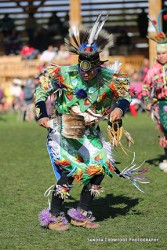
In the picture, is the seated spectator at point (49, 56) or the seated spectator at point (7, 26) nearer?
the seated spectator at point (49, 56)

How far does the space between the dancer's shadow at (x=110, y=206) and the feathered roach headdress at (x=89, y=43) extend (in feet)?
4.98

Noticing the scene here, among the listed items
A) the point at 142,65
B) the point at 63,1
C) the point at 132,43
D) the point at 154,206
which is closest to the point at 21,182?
the point at 154,206

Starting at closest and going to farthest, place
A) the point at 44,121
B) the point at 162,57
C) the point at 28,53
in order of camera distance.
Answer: the point at 44,121 → the point at 162,57 → the point at 28,53

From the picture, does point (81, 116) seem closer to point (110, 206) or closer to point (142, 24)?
point (110, 206)

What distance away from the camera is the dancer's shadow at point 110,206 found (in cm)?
692

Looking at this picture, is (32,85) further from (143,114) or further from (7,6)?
(7,6)

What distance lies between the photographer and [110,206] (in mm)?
7348

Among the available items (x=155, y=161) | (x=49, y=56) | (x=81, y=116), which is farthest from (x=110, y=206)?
(x=49, y=56)

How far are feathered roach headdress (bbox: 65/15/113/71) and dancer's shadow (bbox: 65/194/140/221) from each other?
4.98ft

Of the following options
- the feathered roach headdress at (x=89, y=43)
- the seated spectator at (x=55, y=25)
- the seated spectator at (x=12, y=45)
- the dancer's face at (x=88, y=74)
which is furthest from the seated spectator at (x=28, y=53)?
the dancer's face at (x=88, y=74)

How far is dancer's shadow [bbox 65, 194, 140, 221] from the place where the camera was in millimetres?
6922

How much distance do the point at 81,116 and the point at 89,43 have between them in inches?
26.2

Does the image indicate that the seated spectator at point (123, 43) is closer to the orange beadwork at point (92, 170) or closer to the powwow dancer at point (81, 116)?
the powwow dancer at point (81, 116)

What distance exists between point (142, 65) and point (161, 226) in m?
18.3
